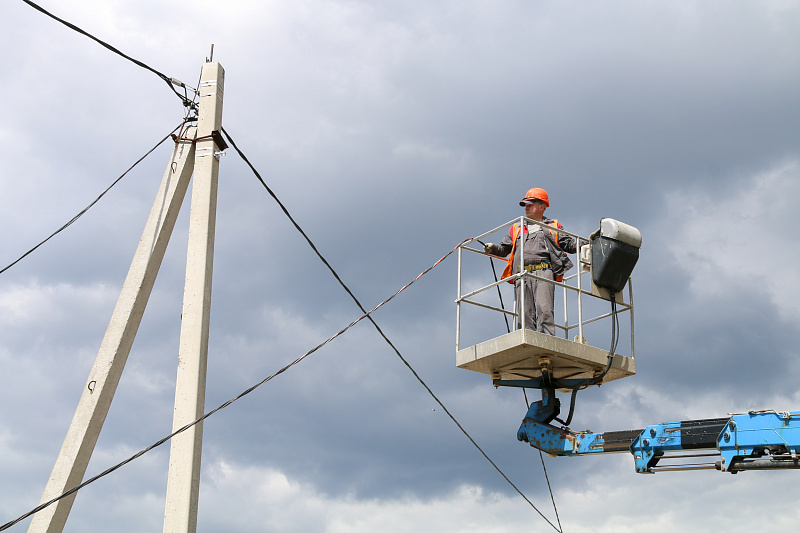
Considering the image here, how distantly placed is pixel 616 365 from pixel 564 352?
3.34ft

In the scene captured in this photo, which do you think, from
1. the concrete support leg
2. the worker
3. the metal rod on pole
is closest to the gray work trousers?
the worker

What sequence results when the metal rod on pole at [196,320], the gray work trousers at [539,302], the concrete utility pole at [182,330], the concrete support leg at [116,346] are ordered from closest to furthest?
the metal rod on pole at [196,320] → the concrete utility pole at [182,330] → the concrete support leg at [116,346] → the gray work trousers at [539,302]

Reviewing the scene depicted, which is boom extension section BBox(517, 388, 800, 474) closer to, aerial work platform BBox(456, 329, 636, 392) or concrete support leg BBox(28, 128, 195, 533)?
aerial work platform BBox(456, 329, 636, 392)

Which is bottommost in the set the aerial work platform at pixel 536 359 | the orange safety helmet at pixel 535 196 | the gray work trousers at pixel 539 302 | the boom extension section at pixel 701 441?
the boom extension section at pixel 701 441

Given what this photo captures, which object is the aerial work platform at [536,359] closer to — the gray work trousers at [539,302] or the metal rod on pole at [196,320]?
the gray work trousers at [539,302]

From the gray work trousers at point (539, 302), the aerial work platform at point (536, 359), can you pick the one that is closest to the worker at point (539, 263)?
the gray work trousers at point (539, 302)

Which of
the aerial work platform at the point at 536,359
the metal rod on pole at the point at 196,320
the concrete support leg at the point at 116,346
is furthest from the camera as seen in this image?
the aerial work platform at the point at 536,359

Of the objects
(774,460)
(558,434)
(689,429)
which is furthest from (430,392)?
(774,460)

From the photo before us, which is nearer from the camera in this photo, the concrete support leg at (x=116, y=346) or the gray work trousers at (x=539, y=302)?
the concrete support leg at (x=116, y=346)

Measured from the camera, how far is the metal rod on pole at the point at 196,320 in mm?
8422

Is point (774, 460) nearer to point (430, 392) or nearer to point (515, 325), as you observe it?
point (515, 325)

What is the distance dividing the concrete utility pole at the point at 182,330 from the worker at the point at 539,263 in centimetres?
390

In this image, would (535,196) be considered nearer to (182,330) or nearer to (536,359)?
(536,359)

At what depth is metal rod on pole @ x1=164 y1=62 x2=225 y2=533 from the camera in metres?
8.42
